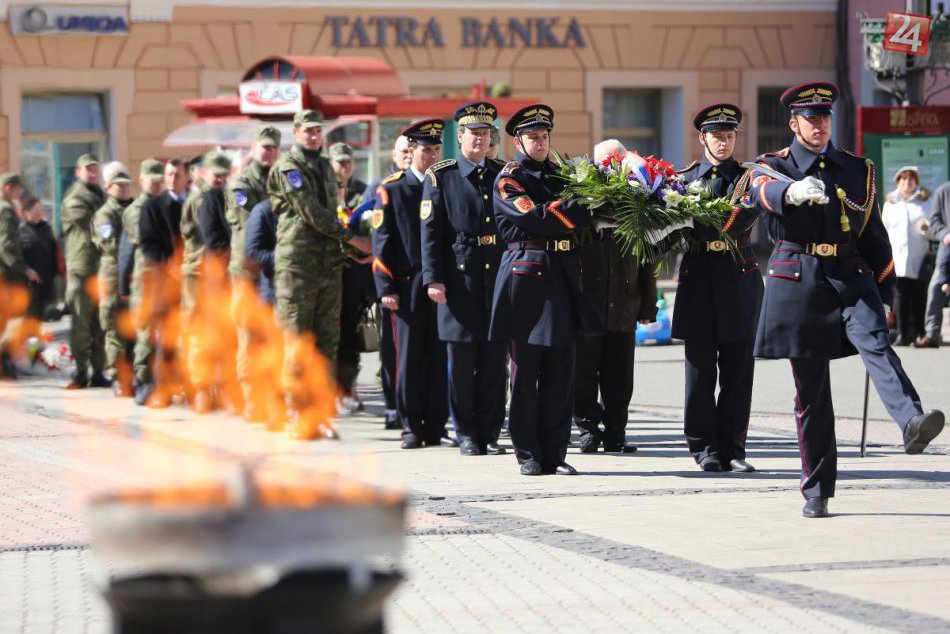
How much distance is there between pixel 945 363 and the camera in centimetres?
1753

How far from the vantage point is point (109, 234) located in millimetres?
15898

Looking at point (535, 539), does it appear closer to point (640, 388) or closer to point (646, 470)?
point (646, 470)

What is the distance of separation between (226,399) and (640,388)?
37.1 ft

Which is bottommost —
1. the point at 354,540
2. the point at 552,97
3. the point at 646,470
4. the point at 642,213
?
the point at 646,470

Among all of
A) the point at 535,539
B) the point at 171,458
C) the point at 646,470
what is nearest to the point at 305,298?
the point at 646,470

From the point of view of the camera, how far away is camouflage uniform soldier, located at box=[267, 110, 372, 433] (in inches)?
477

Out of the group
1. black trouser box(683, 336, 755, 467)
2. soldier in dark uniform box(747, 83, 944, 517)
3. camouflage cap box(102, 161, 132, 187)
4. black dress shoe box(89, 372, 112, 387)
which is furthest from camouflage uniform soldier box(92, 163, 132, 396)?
soldier in dark uniform box(747, 83, 944, 517)

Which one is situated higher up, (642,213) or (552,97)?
(552,97)

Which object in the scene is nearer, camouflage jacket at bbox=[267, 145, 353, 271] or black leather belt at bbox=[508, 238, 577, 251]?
black leather belt at bbox=[508, 238, 577, 251]

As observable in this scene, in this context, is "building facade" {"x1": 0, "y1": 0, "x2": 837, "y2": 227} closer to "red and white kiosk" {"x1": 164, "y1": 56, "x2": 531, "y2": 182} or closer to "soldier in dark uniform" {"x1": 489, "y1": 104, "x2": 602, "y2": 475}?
"red and white kiosk" {"x1": 164, "y1": 56, "x2": 531, "y2": 182}

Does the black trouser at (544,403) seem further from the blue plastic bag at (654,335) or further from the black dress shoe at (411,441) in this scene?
the blue plastic bag at (654,335)

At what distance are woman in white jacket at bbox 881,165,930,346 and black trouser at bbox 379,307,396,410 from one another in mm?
8126

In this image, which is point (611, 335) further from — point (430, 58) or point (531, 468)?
point (430, 58)

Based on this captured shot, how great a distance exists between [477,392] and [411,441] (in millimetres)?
525
